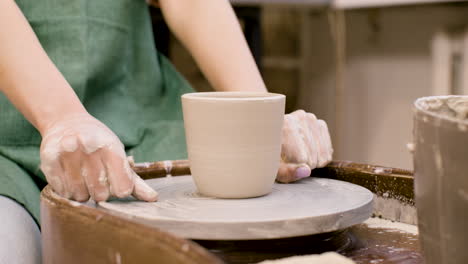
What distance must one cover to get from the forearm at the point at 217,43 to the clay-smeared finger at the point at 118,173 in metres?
0.34

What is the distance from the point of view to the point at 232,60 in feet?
3.09

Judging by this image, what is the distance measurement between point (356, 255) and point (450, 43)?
5.79 ft

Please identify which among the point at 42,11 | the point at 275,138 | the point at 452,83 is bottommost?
the point at 452,83

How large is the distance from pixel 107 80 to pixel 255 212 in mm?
550

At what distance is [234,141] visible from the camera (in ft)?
1.91

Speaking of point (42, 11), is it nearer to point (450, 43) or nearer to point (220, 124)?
point (220, 124)

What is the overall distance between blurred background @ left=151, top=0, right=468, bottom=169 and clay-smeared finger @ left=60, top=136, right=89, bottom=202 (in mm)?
1242

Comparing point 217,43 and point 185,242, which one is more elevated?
point 217,43

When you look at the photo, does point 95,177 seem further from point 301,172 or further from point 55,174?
point 301,172

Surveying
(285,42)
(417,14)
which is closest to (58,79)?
(417,14)

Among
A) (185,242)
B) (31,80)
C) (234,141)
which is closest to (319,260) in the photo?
(185,242)

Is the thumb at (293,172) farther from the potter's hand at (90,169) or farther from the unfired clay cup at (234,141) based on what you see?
the potter's hand at (90,169)

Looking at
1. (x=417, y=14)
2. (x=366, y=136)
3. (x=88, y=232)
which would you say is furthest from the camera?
(x=366, y=136)

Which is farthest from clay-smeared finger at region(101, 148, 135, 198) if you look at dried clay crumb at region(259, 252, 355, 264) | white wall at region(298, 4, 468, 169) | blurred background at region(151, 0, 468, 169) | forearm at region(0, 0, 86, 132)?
white wall at region(298, 4, 468, 169)
